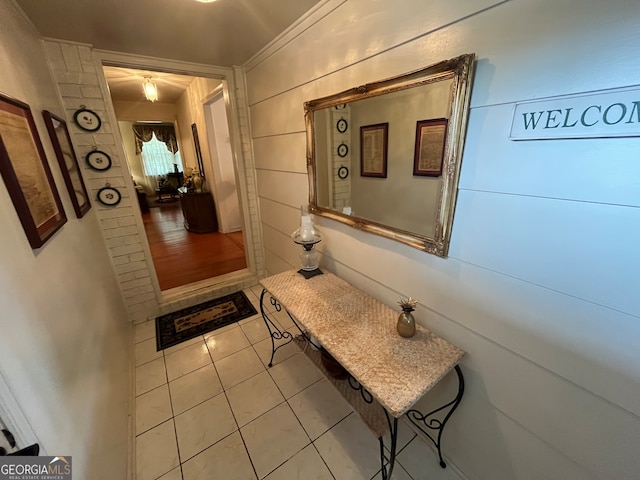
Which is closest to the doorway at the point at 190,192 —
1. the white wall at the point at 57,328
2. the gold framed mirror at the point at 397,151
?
the white wall at the point at 57,328

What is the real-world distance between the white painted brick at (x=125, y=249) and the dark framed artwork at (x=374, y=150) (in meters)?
2.12

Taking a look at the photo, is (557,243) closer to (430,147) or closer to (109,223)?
(430,147)

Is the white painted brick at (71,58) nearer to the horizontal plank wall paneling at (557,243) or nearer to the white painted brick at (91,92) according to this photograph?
the white painted brick at (91,92)

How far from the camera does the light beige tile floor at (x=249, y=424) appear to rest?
1298 millimetres

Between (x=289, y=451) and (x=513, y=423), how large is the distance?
3.54 feet

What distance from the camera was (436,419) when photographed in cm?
129

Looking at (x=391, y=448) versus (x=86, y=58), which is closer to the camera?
(x=391, y=448)

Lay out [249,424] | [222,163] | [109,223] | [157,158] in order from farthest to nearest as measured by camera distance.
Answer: [157,158], [222,163], [109,223], [249,424]

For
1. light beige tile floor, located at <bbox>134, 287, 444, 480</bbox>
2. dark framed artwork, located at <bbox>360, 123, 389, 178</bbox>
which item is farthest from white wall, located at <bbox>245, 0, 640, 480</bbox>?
Answer: light beige tile floor, located at <bbox>134, 287, 444, 480</bbox>

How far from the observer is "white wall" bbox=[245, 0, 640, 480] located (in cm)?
66

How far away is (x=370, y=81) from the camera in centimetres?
123

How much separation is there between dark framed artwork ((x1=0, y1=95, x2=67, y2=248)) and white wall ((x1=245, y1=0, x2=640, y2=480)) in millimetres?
1395

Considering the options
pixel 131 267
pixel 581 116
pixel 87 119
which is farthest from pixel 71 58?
pixel 581 116

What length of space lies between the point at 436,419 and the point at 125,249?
2.62 meters
